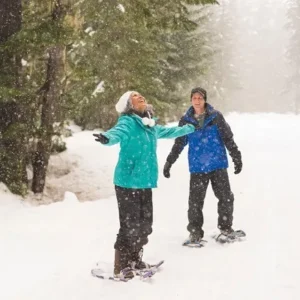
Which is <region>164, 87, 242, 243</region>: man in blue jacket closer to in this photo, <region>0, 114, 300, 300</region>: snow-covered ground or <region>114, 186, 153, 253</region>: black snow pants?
<region>0, 114, 300, 300</region>: snow-covered ground

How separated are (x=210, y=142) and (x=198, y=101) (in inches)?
23.7

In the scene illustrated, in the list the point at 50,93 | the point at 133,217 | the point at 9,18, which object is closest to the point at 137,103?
the point at 133,217

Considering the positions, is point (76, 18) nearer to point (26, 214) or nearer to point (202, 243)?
point (26, 214)

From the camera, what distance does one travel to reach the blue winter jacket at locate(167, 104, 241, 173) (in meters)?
6.32

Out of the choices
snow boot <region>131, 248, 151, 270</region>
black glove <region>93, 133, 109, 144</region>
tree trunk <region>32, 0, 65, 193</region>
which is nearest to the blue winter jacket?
snow boot <region>131, 248, 151, 270</region>

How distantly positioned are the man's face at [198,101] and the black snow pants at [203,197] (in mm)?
947

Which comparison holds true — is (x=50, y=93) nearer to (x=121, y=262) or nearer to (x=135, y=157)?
(x=135, y=157)

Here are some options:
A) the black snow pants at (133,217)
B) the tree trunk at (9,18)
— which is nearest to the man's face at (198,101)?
the black snow pants at (133,217)

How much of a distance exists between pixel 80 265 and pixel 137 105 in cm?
224

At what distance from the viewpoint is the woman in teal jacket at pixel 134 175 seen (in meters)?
5.02

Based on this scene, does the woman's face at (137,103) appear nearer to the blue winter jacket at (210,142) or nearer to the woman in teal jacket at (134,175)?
the woman in teal jacket at (134,175)

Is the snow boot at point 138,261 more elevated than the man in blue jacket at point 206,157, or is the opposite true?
the man in blue jacket at point 206,157

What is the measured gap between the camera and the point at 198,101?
6.31 metres

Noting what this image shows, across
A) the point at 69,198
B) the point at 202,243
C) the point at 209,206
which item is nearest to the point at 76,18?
the point at 69,198
